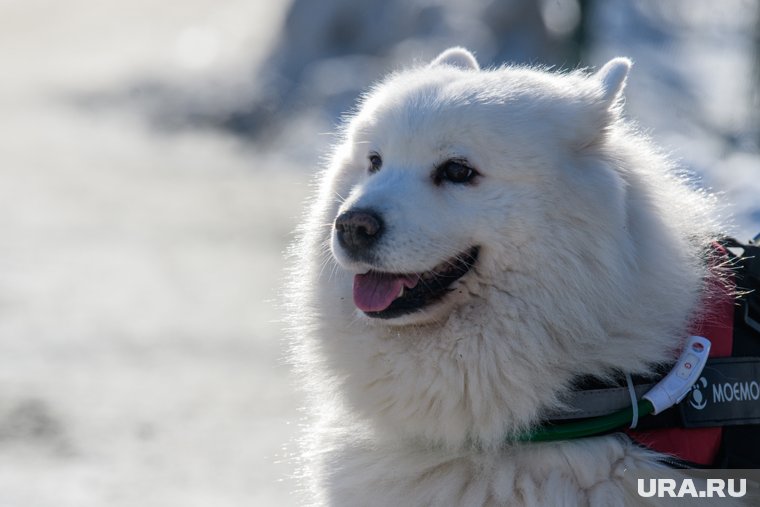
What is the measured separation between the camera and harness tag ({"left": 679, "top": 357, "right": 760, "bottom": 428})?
3.65 metres

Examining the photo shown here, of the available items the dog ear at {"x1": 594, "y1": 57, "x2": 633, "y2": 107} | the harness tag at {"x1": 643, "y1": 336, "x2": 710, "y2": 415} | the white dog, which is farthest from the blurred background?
the dog ear at {"x1": 594, "y1": 57, "x2": 633, "y2": 107}

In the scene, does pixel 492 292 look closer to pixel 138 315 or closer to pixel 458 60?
pixel 458 60

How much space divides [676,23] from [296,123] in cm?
568

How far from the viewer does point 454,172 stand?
384 centimetres

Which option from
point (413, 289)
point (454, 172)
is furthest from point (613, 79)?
point (413, 289)

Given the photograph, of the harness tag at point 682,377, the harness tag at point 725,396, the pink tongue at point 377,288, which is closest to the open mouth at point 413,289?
the pink tongue at point 377,288

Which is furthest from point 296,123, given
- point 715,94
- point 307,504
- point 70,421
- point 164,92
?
point 307,504

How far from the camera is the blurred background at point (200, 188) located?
635 centimetres

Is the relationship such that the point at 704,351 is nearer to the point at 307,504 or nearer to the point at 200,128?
the point at 307,504

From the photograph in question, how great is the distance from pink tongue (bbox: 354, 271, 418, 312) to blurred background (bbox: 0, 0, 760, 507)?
6.05 feet

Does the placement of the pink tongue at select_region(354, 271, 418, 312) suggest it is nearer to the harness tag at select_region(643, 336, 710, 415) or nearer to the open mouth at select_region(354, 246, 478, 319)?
the open mouth at select_region(354, 246, 478, 319)

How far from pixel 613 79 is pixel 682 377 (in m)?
1.12

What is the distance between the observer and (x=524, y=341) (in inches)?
142

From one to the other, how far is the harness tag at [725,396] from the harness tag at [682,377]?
48mm
